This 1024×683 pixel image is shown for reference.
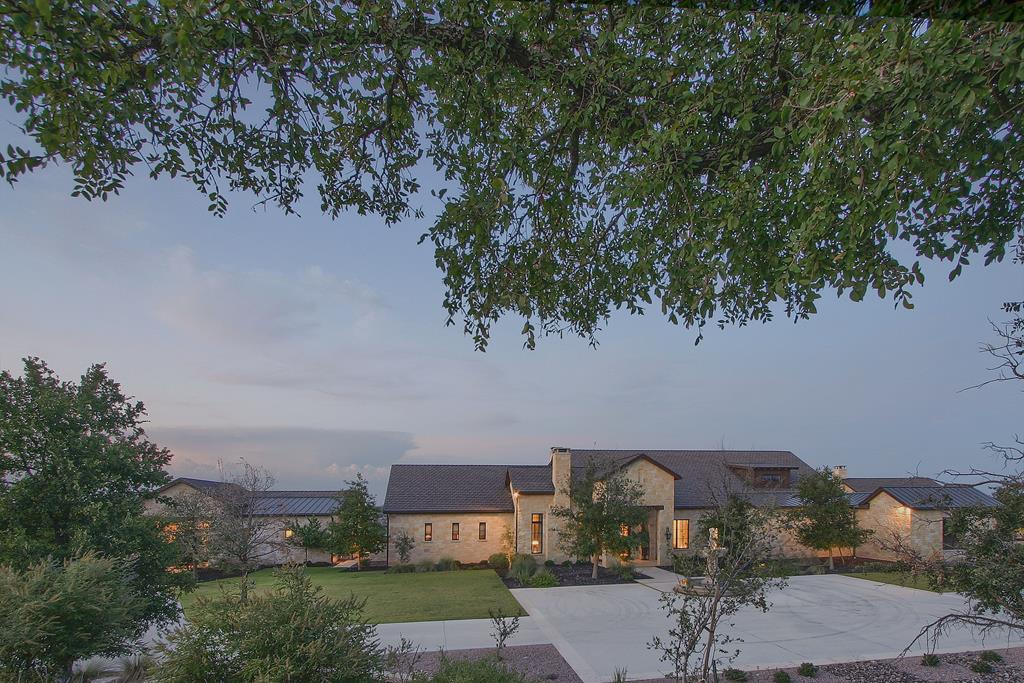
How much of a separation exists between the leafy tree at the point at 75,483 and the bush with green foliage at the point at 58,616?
4.49ft

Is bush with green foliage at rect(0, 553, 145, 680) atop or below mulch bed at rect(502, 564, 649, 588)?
atop

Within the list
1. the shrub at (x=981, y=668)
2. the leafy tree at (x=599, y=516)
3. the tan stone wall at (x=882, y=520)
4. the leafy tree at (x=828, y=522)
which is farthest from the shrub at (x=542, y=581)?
the tan stone wall at (x=882, y=520)

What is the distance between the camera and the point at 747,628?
11.2m

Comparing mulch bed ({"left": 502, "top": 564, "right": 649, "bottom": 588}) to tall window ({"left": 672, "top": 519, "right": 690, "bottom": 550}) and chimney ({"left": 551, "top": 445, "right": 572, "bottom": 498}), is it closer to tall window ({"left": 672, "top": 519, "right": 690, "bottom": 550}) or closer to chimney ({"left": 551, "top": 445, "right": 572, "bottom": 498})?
chimney ({"left": 551, "top": 445, "right": 572, "bottom": 498})

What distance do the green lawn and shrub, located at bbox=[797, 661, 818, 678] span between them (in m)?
5.85

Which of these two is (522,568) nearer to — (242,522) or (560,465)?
(560,465)

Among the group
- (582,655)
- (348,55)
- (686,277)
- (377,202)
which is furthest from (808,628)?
(348,55)

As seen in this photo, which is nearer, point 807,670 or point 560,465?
point 807,670

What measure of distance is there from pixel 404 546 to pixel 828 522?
1465 centimetres

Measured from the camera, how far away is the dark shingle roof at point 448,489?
21016mm

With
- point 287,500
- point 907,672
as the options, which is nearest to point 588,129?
point 907,672

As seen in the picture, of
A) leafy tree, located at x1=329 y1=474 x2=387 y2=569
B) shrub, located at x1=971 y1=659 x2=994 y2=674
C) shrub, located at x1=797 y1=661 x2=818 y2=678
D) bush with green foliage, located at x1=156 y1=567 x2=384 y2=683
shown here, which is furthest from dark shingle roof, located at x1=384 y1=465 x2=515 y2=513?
bush with green foliage, located at x1=156 y1=567 x2=384 y2=683

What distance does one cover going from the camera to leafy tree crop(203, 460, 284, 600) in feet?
56.0

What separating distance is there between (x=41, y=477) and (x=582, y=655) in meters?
8.66
